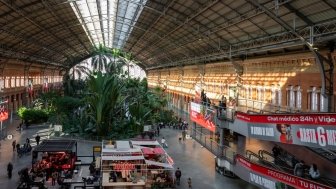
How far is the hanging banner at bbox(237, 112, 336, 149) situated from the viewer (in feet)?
46.3

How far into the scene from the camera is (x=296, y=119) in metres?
16.1

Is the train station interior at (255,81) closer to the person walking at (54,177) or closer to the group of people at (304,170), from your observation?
the group of people at (304,170)

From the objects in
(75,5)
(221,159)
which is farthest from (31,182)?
(75,5)

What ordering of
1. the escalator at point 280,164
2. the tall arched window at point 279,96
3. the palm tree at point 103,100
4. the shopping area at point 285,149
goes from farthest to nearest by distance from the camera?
the palm tree at point 103,100 < the tall arched window at point 279,96 < the escalator at point 280,164 < the shopping area at point 285,149

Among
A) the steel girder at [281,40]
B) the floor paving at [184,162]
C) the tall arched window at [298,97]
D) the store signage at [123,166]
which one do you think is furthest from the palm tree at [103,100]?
the tall arched window at [298,97]

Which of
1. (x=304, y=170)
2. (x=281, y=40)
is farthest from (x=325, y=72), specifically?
(x=304, y=170)

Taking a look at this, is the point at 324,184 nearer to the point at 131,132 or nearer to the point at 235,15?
the point at 235,15

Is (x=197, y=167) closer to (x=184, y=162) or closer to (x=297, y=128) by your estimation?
(x=184, y=162)

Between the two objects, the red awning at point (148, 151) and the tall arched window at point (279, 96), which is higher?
the tall arched window at point (279, 96)

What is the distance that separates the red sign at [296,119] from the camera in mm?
14172

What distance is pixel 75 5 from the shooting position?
150 ft

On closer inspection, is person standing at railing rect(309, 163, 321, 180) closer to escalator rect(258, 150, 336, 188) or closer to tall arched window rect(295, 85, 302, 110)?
escalator rect(258, 150, 336, 188)

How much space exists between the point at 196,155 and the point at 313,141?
74.6ft

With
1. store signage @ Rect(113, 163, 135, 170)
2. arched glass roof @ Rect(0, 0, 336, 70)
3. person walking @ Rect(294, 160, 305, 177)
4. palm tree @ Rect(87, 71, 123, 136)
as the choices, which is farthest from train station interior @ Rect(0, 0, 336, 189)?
store signage @ Rect(113, 163, 135, 170)
